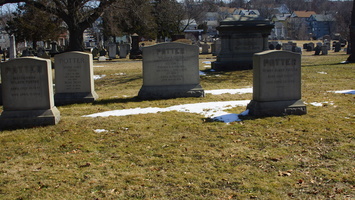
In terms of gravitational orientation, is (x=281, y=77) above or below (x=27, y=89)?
above

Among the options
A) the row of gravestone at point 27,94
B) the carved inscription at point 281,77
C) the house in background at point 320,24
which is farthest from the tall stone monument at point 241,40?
the house in background at point 320,24

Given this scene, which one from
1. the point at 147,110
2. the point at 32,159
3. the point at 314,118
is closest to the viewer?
the point at 32,159

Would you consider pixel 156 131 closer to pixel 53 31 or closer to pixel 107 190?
pixel 107 190

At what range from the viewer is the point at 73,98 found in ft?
37.7

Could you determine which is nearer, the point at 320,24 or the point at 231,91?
the point at 231,91

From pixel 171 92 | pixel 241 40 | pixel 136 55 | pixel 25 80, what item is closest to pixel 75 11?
pixel 136 55

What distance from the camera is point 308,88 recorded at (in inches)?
502

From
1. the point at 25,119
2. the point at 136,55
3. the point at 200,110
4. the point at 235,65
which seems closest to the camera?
the point at 25,119

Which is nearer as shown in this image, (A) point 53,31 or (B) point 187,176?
(B) point 187,176

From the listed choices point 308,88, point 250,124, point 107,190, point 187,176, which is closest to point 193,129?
point 250,124

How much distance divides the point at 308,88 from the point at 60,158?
31.5ft

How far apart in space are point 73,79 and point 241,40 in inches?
417

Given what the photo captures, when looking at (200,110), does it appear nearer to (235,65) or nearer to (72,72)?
(72,72)

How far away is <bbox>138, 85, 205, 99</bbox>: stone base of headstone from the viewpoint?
1151 cm
